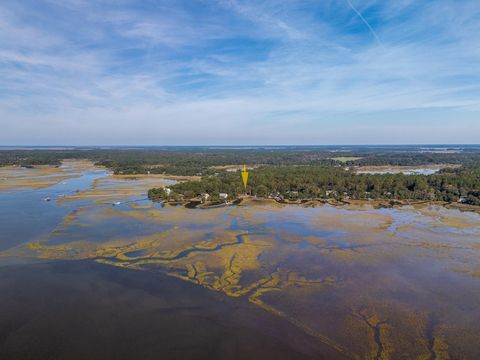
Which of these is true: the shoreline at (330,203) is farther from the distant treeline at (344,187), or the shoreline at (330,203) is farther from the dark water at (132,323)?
the dark water at (132,323)

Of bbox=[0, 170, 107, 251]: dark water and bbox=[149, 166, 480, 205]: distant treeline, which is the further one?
bbox=[149, 166, 480, 205]: distant treeline

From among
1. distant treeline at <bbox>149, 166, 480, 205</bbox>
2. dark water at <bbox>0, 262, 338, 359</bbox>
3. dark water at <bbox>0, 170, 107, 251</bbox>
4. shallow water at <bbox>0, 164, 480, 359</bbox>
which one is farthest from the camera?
distant treeline at <bbox>149, 166, 480, 205</bbox>

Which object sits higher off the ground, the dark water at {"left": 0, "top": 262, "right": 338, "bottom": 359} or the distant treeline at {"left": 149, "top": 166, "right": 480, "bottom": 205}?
the distant treeline at {"left": 149, "top": 166, "right": 480, "bottom": 205}

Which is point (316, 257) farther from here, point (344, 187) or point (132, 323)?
point (344, 187)

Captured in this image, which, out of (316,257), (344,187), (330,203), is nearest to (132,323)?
(316,257)

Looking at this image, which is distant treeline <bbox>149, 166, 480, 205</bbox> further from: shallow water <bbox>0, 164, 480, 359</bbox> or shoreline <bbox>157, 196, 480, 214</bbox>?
shallow water <bbox>0, 164, 480, 359</bbox>

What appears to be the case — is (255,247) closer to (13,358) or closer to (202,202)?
(13,358)

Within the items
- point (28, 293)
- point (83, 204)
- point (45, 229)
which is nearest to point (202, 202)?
point (83, 204)

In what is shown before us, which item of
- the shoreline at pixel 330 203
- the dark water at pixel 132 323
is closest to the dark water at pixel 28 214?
the dark water at pixel 132 323

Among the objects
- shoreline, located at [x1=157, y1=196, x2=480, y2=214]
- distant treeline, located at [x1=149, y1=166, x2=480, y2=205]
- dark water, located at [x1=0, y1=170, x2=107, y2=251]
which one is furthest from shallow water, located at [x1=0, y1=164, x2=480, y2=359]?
distant treeline, located at [x1=149, y1=166, x2=480, y2=205]
